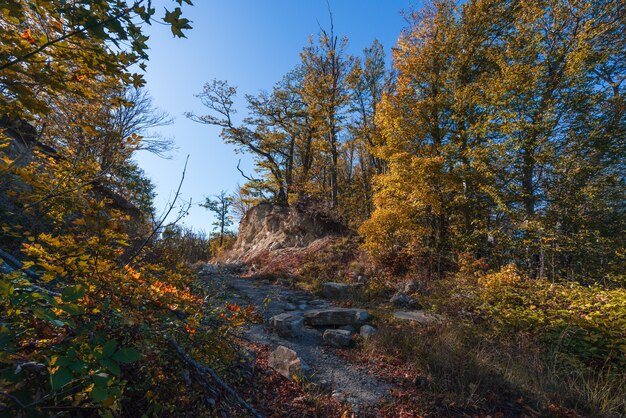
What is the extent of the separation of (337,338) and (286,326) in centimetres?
97

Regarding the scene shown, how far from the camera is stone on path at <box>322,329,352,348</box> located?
16.9 ft

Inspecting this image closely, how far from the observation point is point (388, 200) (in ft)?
32.0

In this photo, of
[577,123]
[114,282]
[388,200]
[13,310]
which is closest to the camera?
[13,310]

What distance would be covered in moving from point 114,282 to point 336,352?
3.93m

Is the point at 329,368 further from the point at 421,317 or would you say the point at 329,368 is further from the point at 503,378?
the point at 421,317

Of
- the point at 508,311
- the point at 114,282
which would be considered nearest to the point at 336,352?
the point at 508,311

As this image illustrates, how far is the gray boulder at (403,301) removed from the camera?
7.36m

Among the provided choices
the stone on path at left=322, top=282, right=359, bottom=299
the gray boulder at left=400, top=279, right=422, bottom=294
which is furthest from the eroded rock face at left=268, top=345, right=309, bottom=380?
the gray boulder at left=400, top=279, right=422, bottom=294

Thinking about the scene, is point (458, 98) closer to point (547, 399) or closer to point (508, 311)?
point (508, 311)

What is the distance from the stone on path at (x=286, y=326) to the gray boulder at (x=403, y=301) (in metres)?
2.97

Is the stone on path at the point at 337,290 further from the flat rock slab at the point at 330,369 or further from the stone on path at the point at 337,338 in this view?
the stone on path at the point at 337,338

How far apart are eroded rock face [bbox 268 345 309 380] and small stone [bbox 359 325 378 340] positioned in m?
1.50

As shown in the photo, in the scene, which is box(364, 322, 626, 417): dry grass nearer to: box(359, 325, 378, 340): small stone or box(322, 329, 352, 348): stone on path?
box(359, 325, 378, 340): small stone

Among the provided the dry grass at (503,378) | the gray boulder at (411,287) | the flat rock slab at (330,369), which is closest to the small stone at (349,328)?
the flat rock slab at (330,369)
